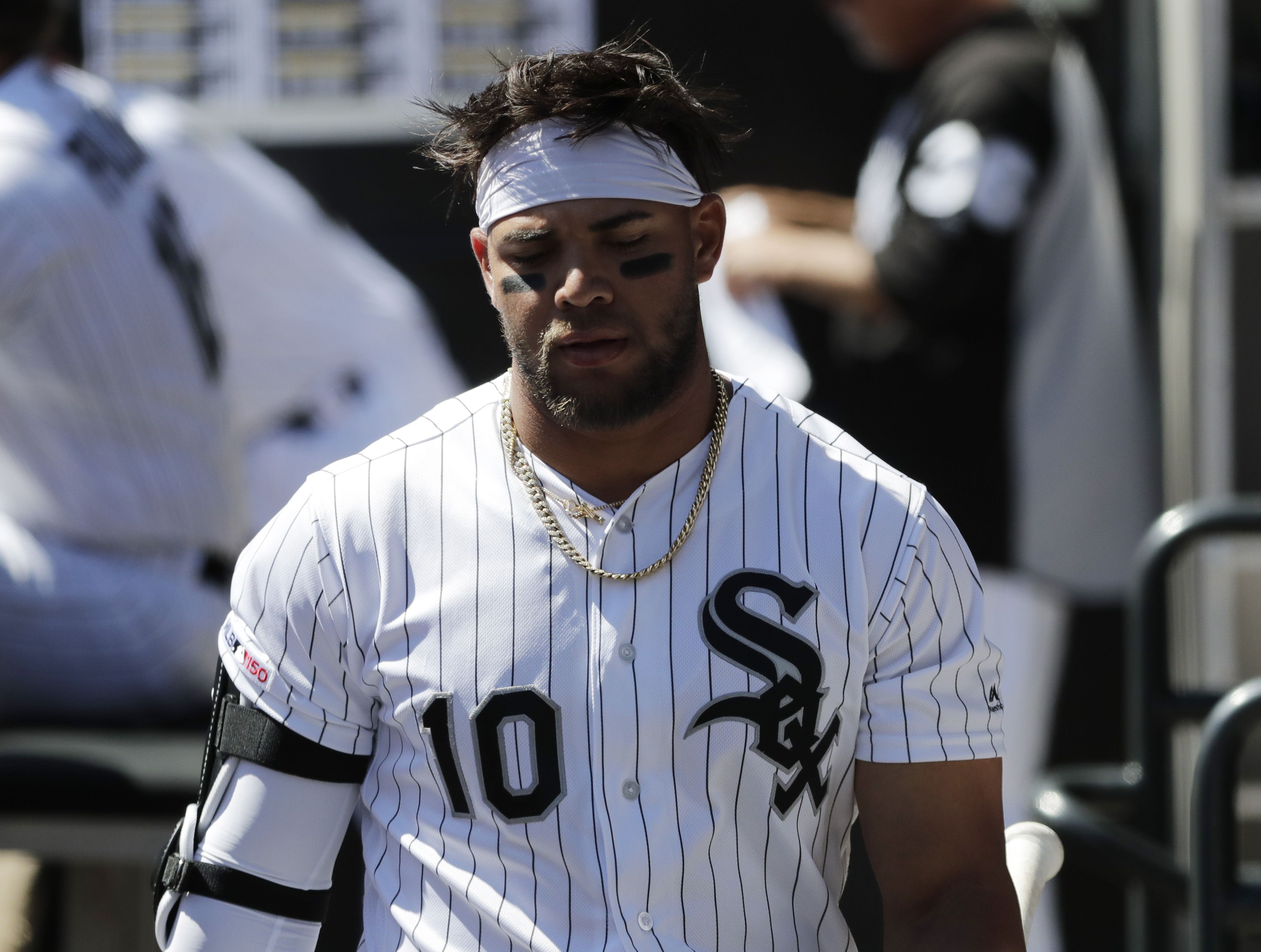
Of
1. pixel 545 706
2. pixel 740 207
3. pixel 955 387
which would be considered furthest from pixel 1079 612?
pixel 545 706

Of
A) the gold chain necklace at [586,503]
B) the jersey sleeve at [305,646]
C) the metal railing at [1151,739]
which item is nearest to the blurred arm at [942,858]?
the gold chain necklace at [586,503]

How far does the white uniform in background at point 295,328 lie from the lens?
3.75 meters

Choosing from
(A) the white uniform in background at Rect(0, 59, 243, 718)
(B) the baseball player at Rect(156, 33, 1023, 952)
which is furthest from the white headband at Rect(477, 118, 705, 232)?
(A) the white uniform in background at Rect(0, 59, 243, 718)

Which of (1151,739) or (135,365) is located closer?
(1151,739)

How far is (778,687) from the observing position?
166cm

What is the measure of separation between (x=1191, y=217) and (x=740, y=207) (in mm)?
1108

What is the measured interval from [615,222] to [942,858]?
81cm

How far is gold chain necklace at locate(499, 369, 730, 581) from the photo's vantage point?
1.73 metres

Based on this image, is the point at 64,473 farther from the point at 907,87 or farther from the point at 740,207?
the point at 907,87

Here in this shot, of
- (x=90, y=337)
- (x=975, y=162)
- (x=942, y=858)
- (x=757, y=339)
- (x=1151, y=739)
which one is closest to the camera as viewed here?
(x=942, y=858)

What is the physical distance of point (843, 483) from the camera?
1752mm

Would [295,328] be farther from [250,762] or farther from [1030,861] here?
[1030,861]

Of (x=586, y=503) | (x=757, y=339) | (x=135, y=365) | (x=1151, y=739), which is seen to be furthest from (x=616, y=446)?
(x=757, y=339)

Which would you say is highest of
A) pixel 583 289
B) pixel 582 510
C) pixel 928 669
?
pixel 583 289
